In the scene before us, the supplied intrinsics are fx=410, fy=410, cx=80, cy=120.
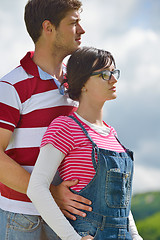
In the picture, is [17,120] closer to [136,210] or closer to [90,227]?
[90,227]

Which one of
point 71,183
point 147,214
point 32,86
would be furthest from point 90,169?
point 147,214

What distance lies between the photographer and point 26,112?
244 cm

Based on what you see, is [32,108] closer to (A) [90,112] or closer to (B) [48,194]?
(A) [90,112]

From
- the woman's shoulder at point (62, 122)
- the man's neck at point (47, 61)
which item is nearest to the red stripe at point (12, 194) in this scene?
the woman's shoulder at point (62, 122)

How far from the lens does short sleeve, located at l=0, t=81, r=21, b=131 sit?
2393 mm

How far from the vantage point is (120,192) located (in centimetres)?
214

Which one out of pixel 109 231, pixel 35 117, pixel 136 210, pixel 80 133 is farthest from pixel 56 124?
pixel 136 210

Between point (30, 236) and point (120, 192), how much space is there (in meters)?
0.64

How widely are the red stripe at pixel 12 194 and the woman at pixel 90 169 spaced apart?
35 centimetres

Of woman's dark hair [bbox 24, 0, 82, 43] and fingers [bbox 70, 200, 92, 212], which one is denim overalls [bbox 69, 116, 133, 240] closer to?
fingers [bbox 70, 200, 92, 212]

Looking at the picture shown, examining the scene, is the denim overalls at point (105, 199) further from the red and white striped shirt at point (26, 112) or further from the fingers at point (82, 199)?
the red and white striped shirt at point (26, 112)

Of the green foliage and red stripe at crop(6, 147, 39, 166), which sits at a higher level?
red stripe at crop(6, 147, 39, 166)

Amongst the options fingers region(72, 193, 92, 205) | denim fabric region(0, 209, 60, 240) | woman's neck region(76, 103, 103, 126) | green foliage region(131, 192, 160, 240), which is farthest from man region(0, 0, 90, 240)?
green foliage region(131, 192, 160, 240)

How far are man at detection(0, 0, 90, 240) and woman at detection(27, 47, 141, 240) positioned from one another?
0.57 feet
